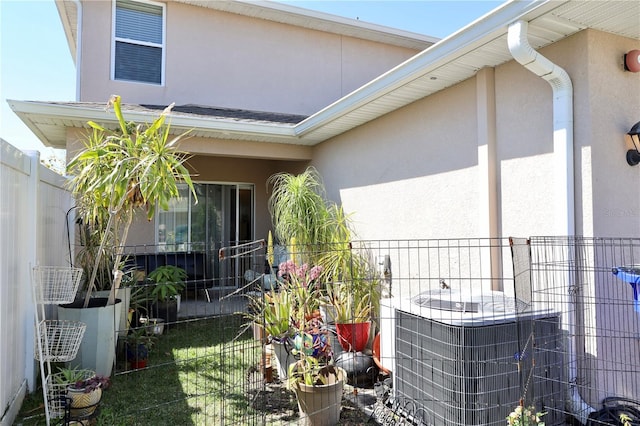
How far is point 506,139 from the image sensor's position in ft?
12.3

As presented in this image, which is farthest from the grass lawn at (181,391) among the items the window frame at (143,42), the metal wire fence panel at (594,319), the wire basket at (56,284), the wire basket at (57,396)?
the window frame at (143,42)

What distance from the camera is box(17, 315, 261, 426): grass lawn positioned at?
10.7 feet

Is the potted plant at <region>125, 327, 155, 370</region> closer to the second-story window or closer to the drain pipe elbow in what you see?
the drain pipe elbow

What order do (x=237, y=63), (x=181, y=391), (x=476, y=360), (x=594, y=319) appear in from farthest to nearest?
(x=237, y=63), (x=181, y=391), (x=594, y=319), (x=476, y=360)

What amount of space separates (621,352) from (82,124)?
272 inches

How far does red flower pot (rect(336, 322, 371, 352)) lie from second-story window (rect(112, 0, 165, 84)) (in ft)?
21.2

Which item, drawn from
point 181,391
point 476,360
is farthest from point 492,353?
point 181,391

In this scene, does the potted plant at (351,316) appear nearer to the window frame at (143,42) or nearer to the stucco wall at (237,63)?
the stucco wall at (237,63)

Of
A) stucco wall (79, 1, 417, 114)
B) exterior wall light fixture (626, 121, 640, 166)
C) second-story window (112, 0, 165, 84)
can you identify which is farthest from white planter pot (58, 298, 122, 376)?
second-story window (112, 0, 165, 84)

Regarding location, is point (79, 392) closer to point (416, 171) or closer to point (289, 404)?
point (289, 404)

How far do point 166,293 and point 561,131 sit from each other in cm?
519

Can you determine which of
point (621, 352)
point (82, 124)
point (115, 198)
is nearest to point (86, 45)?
point (82, 124)

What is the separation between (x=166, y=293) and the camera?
559 cm

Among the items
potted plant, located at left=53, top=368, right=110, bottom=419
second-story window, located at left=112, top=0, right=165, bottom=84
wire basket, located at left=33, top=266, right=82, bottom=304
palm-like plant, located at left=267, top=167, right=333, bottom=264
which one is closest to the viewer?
potted plant, located at left=53, top=368, right=110, bottom=419
